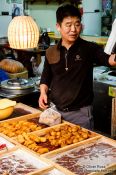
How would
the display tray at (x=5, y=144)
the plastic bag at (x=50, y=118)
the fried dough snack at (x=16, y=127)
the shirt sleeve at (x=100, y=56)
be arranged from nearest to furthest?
the display tray at (x=5, y=144)
the fried dough snack at (x=16, y=127)
the plastic bag at (x=50, y=118)
the shirt sleeve at (x=100, y=56)

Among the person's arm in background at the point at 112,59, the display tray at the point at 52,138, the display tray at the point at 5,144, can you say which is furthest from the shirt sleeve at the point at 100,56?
the display tray at the point at 5,144

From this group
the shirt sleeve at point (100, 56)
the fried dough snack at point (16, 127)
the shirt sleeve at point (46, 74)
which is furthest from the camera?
the shirt sleeve at point (46, 74)

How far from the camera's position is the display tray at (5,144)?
235 centimetres

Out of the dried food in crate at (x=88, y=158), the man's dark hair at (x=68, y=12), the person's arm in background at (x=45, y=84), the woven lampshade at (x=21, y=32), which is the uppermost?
the man's dark hair at (x=68, y=12)

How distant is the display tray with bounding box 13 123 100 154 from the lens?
2.40 metres

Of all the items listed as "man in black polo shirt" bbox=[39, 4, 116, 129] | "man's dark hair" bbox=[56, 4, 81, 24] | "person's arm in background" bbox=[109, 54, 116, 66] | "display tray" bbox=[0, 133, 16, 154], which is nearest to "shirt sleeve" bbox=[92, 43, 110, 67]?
"man in black polo shirt" bbox=[39, 4, 116, 129]

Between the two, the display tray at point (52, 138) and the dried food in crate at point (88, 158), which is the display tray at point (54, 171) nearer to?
the dried food in crate at point (88, 158)

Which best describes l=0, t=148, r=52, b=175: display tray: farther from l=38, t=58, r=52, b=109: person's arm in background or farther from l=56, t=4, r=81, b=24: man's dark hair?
l=56, t=4, r=81, b=24: man's dark hair

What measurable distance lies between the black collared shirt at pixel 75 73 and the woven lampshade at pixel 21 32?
1.64 ft

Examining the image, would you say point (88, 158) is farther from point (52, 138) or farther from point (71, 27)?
point (71, 27)

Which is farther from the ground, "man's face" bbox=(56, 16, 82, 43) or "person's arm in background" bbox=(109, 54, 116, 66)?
"man's face" bbox=(56, 16, 82, 43)

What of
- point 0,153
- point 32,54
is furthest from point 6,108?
point 32,54

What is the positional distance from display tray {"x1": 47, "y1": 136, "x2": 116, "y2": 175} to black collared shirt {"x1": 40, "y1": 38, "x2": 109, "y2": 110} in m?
0.89

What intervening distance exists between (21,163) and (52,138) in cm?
46
